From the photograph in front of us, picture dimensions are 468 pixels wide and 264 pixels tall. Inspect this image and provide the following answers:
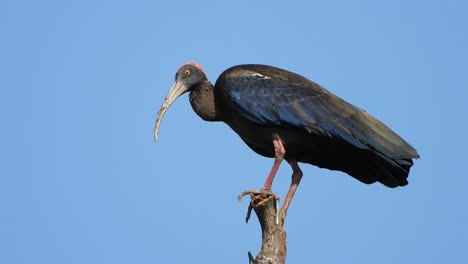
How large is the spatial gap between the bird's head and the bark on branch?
2.47 m

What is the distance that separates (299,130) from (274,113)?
0.38m

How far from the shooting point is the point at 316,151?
1113 centimetres

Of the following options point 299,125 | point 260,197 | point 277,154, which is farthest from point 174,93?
Result: point 260,197

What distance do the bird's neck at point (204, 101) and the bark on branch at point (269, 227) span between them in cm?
188

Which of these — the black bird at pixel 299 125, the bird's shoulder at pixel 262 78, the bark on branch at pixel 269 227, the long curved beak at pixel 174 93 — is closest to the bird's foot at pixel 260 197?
the bark on branch at pixel 269 227

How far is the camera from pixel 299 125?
10.7 meters

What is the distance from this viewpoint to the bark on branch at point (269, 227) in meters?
9.44

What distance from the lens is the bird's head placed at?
1195 centimetres

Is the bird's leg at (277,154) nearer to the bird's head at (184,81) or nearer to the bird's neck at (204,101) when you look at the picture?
the bird's neck at (204,101)

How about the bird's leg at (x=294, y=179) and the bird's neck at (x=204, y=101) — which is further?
the bird's neck at (x=204, y=101)

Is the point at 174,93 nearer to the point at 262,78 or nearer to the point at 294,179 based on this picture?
the point at 262,78

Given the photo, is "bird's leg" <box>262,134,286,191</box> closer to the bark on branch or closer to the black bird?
the black bird

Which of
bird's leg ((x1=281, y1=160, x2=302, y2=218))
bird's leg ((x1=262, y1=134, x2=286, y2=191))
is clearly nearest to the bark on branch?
bird's leg ((x1=262, y1=134, x2=286, y2=191))

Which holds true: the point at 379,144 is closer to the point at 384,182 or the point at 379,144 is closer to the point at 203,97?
the point at 384,182
